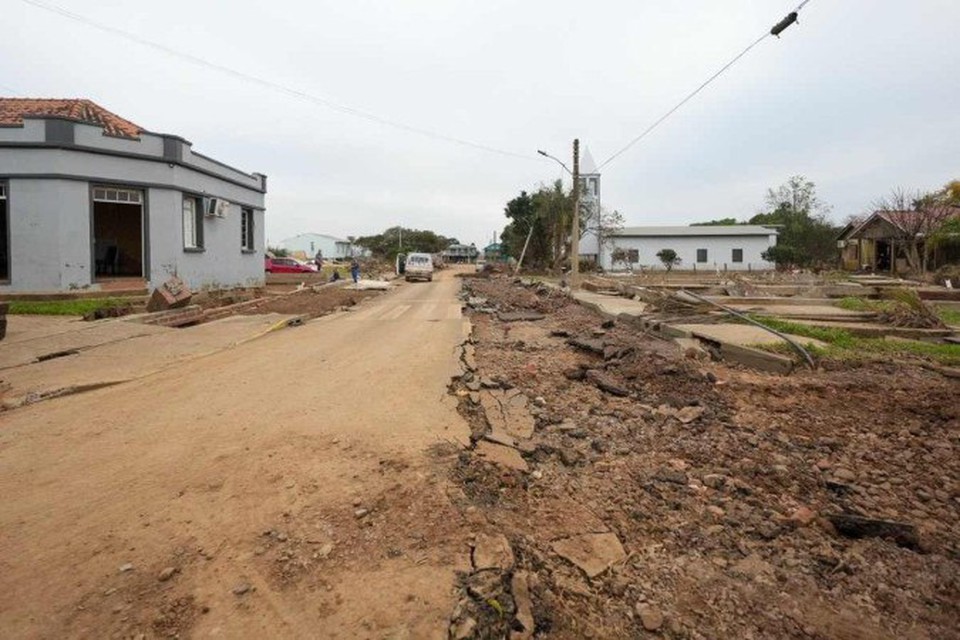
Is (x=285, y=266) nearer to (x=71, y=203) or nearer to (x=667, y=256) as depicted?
(x=71, y=203)

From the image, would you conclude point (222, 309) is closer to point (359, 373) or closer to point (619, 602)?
point (359, 373)

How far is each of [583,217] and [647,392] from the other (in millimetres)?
41194

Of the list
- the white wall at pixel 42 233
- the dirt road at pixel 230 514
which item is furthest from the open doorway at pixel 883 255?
the white wall at pixel 42 233

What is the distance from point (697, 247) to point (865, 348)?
47849 millimetres

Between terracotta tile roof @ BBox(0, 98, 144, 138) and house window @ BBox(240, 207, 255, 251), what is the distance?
482cm

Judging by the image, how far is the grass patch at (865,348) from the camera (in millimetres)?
7914

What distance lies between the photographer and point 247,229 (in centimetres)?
2420

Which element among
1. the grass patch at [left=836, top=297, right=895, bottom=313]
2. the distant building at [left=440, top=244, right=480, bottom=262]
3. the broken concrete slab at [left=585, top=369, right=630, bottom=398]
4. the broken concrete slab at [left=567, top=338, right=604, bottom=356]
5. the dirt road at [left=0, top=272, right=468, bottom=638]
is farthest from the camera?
the distant building at [left=440, top=244, right=480, bottom=262]

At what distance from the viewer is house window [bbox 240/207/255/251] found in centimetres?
2384

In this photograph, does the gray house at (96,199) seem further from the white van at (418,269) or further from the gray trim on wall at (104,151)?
the white van at (418,269)

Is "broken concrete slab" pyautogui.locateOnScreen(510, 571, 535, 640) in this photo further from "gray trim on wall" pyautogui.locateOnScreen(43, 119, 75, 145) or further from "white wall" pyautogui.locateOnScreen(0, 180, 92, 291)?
"gray trim on wall" pyautogui.locateOnScreen(43, 119, 75, 145)

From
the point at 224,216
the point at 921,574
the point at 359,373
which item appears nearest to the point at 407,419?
the point at 359,373

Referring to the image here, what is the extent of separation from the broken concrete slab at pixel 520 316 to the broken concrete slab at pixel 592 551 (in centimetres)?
1155

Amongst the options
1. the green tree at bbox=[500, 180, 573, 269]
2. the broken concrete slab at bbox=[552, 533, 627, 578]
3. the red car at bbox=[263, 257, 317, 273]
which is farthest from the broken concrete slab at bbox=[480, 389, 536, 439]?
the green tree at bbox=[500, 180, 573, 269]
